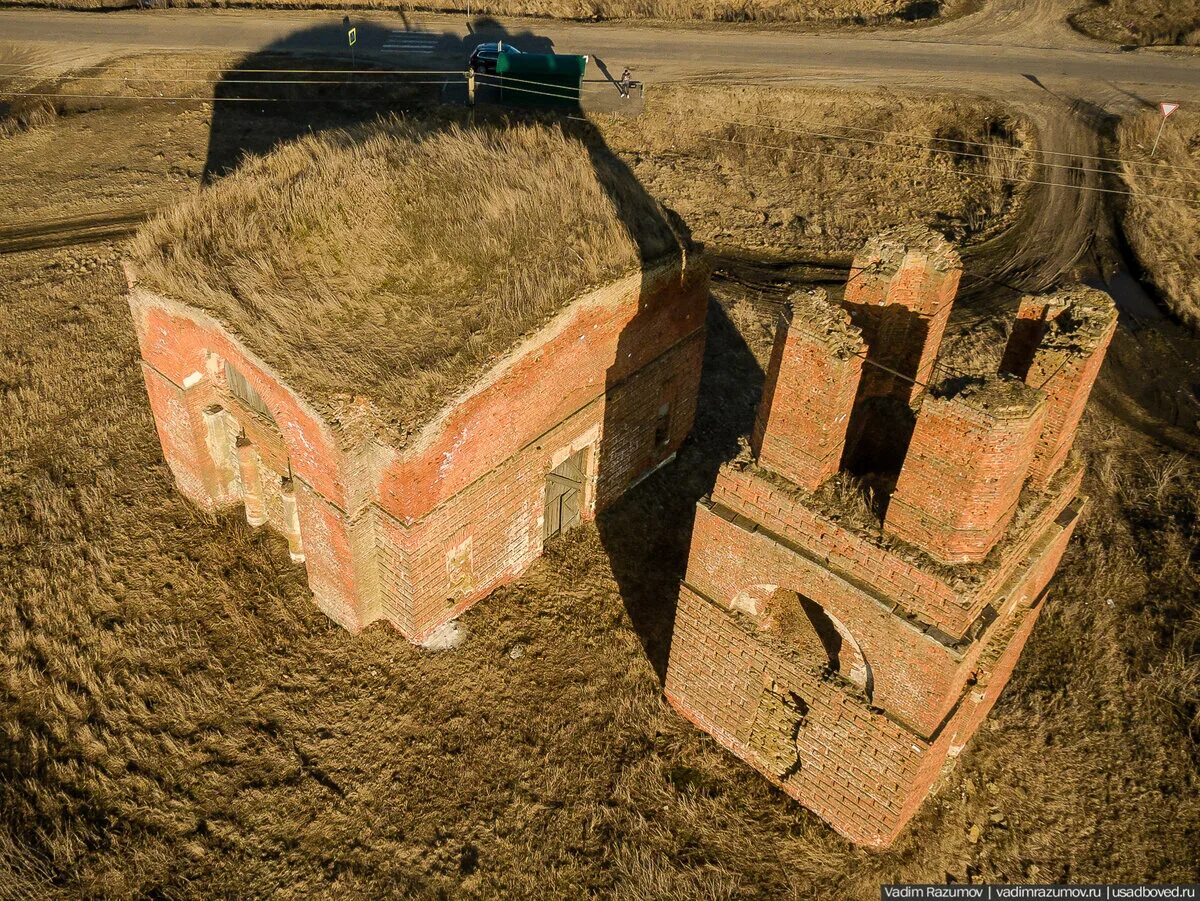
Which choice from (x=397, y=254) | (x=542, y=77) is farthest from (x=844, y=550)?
(x=542, y=77)

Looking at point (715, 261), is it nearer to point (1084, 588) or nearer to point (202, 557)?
point (1084, 588)

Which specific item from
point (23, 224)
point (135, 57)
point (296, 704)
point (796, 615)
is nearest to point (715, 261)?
point (796, 615)

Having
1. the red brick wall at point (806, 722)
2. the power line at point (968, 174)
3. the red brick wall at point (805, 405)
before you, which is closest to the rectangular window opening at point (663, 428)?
the red brick wall at point (806, 722)

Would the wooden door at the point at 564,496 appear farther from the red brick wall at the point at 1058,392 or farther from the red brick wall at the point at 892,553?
the red brick wall at the point at 1058,392

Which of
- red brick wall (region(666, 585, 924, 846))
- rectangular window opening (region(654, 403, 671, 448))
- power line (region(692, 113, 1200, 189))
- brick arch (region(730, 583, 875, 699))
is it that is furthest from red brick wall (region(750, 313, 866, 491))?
power line (region(692, 113, 1200, 189))

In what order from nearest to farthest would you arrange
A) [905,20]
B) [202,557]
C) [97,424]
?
[202,557] < [97,424] < [905,20]

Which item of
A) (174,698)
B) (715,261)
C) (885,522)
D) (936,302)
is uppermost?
(936,302)

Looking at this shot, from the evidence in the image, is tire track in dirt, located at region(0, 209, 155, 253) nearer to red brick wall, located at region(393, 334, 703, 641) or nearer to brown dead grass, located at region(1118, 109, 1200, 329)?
red brick wall, located at region(393, 334, 703, 641)

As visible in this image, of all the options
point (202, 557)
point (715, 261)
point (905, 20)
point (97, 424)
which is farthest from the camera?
point (905, 20)
